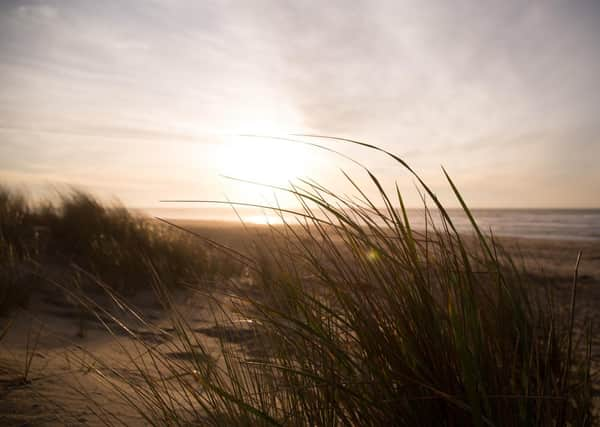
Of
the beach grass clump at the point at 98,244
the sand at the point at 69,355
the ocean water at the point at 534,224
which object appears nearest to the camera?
the sand at the point at 69,355

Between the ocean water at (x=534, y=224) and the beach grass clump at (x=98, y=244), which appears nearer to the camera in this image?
the beach grass clump at (x=98, y=244)

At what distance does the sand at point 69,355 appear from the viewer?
1.38m

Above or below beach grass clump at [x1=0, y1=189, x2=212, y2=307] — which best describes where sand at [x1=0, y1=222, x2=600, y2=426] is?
below

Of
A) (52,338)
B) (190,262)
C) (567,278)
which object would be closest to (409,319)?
(52,338)

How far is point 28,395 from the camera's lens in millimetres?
1493

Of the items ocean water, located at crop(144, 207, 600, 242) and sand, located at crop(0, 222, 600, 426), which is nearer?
sand, located at crop(0, 222, 600, 426)

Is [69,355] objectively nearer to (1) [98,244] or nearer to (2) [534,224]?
(1) [98,244]

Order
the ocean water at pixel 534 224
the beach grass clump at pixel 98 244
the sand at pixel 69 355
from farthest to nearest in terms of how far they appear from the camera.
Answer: the ocean water at pixel 534 224 < the beach grass clump at pixel 98 244 < the sand at pixel 69 355

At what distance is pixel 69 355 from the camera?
6.86 ft

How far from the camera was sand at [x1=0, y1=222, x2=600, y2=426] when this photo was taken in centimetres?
138

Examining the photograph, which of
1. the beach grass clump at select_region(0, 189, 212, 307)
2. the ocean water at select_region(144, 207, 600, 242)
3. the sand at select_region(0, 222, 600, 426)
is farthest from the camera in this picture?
the ocean water at select_region(144, 207, 600, 242)

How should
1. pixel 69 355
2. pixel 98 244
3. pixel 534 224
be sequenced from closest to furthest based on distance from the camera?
pixel 69 355
pixel 98 244
pixel 534 224

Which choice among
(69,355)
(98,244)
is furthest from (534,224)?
(69,355)

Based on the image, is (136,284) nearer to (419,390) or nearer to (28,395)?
(28,395)
